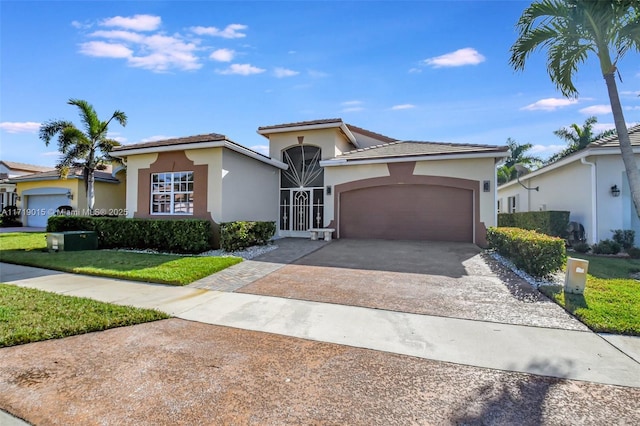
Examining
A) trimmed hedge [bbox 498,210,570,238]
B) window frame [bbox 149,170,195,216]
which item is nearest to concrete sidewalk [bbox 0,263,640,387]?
window frame [bbox 149,170,195,216]

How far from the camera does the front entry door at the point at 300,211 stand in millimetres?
15836

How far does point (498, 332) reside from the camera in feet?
15.7

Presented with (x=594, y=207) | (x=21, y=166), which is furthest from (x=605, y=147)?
(x=21, y=166)

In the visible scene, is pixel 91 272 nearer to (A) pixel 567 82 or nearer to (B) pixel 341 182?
(B) pixel 341 182

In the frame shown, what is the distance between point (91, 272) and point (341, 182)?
10.2m

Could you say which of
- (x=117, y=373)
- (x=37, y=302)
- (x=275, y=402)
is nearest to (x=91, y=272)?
(x=37, y=302)

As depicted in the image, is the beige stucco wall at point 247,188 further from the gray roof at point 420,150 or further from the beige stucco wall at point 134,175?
the beige stucco wall at point 134,175

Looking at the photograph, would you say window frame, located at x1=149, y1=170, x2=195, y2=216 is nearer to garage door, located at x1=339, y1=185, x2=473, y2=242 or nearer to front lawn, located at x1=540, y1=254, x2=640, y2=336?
garage door, located at x1=339, y1=185, x2=473, y2=242

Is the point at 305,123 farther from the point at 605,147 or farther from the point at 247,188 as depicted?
the point at 605,147

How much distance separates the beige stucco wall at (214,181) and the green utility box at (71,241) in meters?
5.05

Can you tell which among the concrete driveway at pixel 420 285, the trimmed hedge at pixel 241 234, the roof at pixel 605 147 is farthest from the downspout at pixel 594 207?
the trimmed hedge at pixel 241 234

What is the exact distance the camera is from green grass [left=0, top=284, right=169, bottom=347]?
460 centimetres

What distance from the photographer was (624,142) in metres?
7.61

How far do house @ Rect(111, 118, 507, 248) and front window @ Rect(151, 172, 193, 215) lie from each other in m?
0.04
